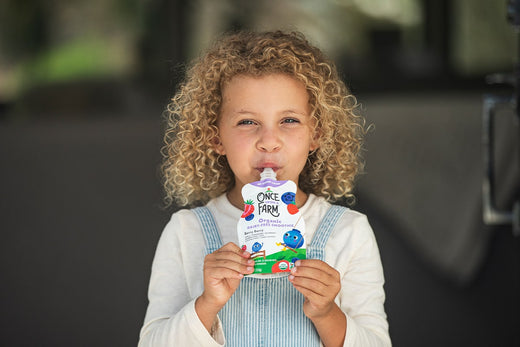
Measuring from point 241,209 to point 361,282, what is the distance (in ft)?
0.86

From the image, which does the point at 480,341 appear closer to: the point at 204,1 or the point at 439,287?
the point at 439,287

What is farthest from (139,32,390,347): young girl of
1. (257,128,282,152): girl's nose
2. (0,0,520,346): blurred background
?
(0,0,520,346): blurred background

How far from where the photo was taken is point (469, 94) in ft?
8.89

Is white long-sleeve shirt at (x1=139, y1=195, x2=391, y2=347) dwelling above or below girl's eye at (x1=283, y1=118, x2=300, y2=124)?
below

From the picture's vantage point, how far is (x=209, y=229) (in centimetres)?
130

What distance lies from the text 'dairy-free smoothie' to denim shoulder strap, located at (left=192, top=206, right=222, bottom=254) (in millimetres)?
169

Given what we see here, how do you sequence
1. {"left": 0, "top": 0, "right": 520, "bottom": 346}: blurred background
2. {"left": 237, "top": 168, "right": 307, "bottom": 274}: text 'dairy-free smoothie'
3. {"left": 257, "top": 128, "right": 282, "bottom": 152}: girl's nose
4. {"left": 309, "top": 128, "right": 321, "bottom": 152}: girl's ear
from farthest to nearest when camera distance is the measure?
{"left": 0, "top": 0, "right": 520, "bottom": 346}: blurred background → {"left": 309, "top": 128, "right": 321, "bottom": 152}: girl's ear → {"left": 257, "top": 128, "right": 282, "bottom": 152}: girl's nose → {"left": 237, "top": 168, "right": 307, "bottom": 274}: text 'dairy-free smoothie'

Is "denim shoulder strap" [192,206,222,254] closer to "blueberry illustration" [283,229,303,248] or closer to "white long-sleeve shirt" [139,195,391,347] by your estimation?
"white long-sleeve shirt" [139,195,391,347]

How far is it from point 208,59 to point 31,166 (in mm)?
1603

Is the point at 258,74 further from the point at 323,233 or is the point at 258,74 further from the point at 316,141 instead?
the point at 323,233

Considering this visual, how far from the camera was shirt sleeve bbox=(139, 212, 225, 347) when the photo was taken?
116cm

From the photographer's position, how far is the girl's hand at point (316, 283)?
1.10m

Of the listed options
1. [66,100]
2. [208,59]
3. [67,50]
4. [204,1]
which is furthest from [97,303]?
[208,59]

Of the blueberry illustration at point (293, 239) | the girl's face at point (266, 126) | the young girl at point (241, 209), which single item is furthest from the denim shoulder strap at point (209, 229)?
the blueberry illustration at point (293, 239)
